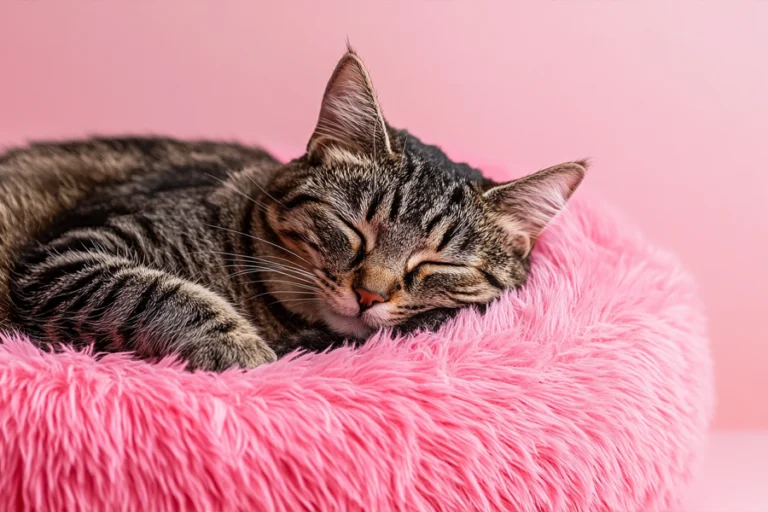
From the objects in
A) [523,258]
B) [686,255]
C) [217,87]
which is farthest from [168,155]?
[686,255]

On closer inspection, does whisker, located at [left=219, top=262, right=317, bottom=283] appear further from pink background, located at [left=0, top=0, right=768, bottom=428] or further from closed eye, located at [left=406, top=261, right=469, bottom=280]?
pink background, located at [left=0, top=0, right=768, bottom=428]

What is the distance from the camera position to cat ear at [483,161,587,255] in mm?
1062

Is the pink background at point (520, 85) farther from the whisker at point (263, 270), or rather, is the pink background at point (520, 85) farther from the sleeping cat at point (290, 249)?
the whisker at point (263, 270)

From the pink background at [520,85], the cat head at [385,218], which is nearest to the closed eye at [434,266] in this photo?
the cat head at [385,218]

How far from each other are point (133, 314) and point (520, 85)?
1.19m

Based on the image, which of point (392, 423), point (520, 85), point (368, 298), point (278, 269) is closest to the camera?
point (392, 423)

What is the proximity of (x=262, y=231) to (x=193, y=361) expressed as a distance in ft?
1.02

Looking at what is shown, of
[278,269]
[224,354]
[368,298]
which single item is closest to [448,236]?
[368,298]

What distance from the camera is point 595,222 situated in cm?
132

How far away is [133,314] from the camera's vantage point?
2.93 ft

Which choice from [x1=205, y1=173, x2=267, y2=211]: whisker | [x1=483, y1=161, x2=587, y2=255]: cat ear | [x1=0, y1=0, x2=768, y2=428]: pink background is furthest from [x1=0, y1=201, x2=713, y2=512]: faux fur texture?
Answer: [x1=0, y1=0, x2=768, y2=428]: pink background

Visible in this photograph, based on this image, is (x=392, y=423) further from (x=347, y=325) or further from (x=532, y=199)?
(x=532, y=199)

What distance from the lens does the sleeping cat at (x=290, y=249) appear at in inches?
35.8

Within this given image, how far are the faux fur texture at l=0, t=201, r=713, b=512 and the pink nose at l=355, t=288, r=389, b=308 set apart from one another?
62 mm
